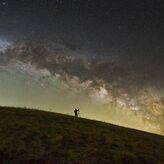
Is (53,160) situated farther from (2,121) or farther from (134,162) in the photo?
(2,121)

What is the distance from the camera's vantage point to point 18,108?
4575 centimetres

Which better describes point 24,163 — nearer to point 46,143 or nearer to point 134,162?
point 46,143

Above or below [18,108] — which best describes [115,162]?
below

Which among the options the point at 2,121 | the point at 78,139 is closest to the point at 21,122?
the point at 2,121

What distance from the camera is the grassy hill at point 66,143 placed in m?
27.1

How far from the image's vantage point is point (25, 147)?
28672mm

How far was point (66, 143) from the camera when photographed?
3094 centimetres

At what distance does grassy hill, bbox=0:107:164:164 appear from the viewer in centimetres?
2711

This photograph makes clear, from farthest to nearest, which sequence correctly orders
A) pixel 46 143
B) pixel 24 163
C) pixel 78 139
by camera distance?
pixel 78 139 < pixel 46 143 < pixel 24 163

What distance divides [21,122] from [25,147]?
8629 mm

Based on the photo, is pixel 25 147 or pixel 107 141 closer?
pixel 25 147

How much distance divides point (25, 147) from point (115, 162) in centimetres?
724

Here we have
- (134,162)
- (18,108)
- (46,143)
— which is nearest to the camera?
(134,162)

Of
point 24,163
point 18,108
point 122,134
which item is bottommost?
point 24,163
